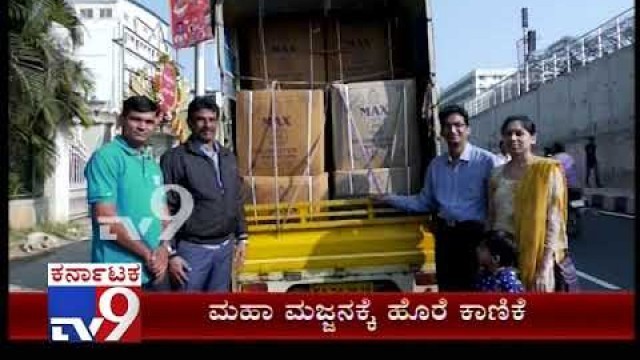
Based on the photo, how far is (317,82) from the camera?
14.2 feet

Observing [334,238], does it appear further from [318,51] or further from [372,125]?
[318,51]

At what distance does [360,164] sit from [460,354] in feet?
4.23

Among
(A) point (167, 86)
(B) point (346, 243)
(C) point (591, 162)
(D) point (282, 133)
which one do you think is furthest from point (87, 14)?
(C) point (591, 162)

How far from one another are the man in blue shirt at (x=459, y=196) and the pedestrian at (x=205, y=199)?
0.87 m

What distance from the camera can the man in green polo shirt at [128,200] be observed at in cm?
271

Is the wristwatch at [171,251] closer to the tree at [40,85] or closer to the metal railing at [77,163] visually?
the metal railing at [77,163]

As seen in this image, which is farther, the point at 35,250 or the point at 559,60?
the point at 559,60

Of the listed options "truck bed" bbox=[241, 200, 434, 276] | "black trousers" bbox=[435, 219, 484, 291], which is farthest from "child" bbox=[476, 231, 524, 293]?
"truck bed" bbox=[241, 200, 434, 276]

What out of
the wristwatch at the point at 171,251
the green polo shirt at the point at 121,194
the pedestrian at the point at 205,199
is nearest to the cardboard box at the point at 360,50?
the pedestrian at the point at 205,199

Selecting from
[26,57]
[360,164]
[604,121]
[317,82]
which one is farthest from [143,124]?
[604,121]

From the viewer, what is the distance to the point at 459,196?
3271 mm

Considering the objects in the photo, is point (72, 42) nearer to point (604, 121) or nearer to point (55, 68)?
point (55, 68)

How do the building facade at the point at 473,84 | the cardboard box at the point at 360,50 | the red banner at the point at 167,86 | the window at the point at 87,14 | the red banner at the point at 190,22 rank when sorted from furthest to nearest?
the cardboard box at the point at 360,50
the red banner at the point at 167,86
the red banner at the point at 190,22
the building facade at the point at 473,84
the window at the point at 87,14

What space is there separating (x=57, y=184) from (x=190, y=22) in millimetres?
944
